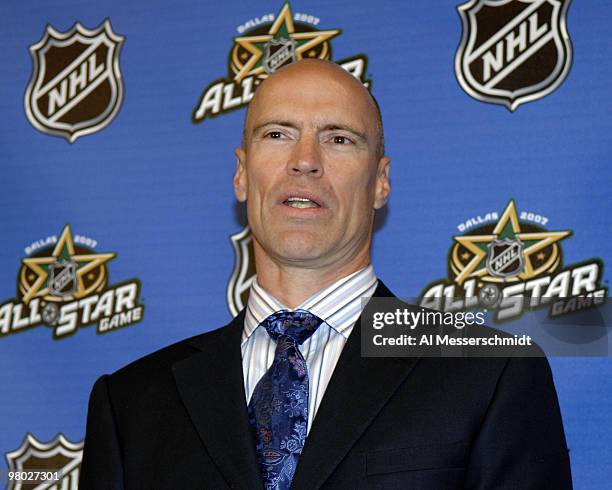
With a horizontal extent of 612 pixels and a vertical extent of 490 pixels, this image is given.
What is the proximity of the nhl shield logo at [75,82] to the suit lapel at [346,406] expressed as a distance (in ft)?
4.12

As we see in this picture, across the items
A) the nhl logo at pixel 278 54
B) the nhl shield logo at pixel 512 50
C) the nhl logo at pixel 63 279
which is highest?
the nhl logo at pixel 278 54

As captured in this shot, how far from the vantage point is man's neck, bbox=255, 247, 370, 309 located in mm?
1703

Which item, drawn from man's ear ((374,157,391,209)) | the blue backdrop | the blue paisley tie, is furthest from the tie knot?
the blue backdrop

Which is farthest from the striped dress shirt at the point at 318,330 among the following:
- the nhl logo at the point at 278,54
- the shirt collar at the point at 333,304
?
the nhl logo at the point at 278,54

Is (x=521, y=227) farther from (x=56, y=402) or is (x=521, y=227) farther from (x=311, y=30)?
(x=56, y=402)

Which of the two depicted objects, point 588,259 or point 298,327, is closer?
point 298,327

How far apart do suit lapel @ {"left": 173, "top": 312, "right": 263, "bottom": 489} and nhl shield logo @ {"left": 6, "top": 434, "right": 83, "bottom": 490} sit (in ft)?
2.69

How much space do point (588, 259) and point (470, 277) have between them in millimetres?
267

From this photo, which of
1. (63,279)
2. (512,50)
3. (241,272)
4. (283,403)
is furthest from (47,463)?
(512,50)

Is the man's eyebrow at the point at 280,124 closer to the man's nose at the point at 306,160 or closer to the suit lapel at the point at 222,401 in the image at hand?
the man's nose at the point at 306,160

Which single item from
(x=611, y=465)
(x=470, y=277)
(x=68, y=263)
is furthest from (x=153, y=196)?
(x=611, y=465)

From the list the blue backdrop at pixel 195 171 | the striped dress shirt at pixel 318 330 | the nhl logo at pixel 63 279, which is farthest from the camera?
the nhl logo at pixel 63 279

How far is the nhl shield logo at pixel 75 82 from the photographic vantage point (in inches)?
100

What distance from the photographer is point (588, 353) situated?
211 centimetres
